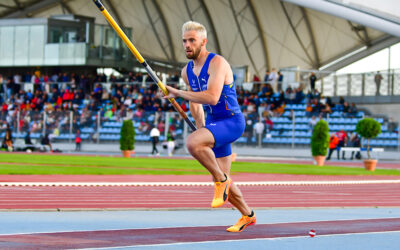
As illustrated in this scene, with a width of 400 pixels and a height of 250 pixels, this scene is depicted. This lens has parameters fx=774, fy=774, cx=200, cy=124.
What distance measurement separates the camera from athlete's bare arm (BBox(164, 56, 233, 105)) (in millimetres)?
7000

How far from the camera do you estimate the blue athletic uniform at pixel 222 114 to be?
7266mm

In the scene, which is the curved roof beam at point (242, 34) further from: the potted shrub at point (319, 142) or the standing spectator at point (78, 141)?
the potted shrub at point (319, 142)

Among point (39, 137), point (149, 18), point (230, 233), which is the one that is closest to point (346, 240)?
point (230, 233)

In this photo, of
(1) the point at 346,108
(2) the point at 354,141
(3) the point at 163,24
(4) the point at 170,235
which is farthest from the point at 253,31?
(4) the point at 170,235

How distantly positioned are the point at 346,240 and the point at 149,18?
5607 centimetres

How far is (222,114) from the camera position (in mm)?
7383

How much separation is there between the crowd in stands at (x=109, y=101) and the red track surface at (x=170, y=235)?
1191 inches

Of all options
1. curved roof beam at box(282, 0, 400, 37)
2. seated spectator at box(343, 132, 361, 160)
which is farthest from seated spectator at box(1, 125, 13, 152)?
seated spectator at box(343, 132, 361, 160)

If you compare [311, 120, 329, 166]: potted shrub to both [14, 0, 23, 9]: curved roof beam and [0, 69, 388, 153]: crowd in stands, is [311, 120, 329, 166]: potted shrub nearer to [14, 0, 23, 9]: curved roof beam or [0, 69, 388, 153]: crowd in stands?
[0, 69, 388, 153]: crowd in stands

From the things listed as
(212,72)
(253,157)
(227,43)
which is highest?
(227,43)

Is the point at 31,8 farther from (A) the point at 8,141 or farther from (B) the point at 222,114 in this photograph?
(B) the point at 222,114

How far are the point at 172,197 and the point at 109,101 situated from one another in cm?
3523

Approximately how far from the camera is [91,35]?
55.4 m

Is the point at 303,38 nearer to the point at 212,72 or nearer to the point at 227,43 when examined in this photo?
the point at 227,43
